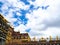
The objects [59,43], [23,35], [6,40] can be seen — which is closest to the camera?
[59,43]

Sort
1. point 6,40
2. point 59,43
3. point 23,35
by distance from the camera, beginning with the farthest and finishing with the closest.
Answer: point 23,35 < point 6,40 < point 59,43

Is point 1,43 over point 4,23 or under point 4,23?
under

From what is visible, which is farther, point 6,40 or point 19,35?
point 19,35

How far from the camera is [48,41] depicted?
101 meters

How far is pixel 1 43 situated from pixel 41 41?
23941 millimetres

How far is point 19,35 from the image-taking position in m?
131

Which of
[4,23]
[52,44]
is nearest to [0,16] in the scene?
[4,23]

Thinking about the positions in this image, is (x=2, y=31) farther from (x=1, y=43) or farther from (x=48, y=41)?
(x=48, y=41)

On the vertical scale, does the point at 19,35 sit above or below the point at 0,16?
below

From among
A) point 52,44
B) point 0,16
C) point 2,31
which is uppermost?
point 0,16

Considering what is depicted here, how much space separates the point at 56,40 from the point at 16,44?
24.3m

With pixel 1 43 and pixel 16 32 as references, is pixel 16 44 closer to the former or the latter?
pixel 1 43

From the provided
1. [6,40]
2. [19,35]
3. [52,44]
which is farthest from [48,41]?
[19,35]

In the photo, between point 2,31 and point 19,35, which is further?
point 19,35
